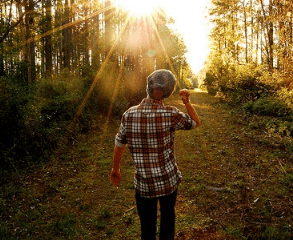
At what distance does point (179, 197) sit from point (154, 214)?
10.0 ft

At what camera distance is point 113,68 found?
46.3 feet

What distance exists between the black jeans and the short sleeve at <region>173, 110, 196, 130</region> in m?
0.73

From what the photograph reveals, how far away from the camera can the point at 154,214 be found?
2.79 m

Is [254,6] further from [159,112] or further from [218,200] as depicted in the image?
[159,112]

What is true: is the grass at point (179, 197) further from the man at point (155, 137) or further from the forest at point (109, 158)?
the man at point (155, 137)

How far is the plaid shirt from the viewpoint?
8.30 feet

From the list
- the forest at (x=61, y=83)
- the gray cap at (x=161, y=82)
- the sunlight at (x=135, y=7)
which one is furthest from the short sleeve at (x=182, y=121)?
the sunlight at (x=135, y=7)

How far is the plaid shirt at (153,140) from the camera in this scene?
253 centimetres

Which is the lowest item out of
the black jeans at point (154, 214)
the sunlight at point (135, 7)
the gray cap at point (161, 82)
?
the black jeans at point (154, 214)

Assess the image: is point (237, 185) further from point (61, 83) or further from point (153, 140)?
point (61, 83)

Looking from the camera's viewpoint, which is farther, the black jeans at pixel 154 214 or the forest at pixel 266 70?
the forest at pixel 266 70

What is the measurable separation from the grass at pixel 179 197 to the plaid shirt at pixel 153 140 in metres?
2.07

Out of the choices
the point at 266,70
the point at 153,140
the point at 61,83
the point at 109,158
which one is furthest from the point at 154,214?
the point at 266,70

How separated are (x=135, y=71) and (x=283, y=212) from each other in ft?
41.9
